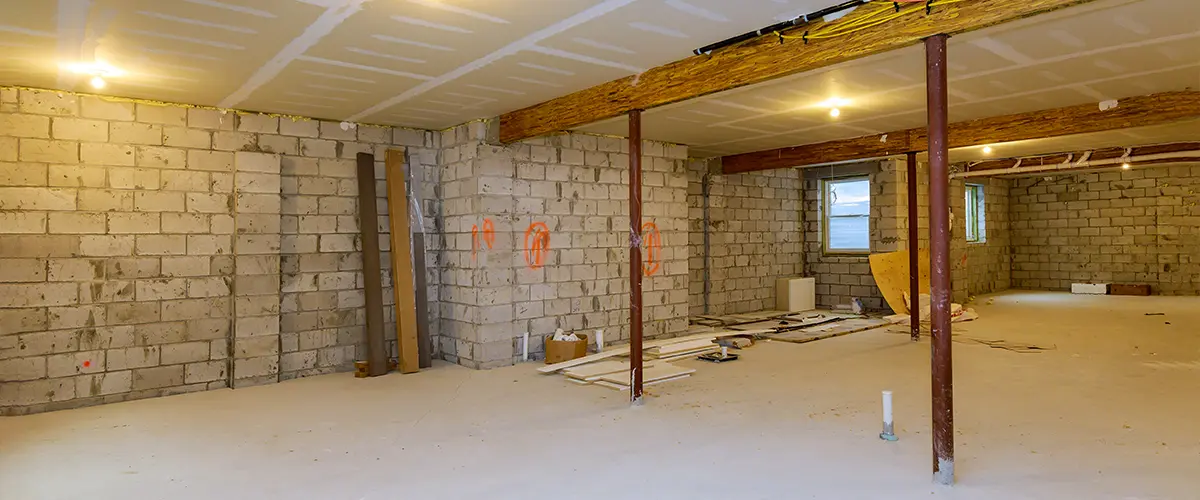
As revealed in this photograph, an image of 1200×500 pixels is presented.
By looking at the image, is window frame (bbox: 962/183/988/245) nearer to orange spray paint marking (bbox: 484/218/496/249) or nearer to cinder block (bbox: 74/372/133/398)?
orange spray paint marking (bbox: 484/218/496/249)

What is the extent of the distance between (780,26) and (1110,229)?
13.3 m

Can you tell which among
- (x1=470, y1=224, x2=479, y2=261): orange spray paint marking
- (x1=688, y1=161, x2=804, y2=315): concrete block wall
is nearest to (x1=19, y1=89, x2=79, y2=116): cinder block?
(x1=470, y1=224, x2=479, y2=261): orange spray paint marking

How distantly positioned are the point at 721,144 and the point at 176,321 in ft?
20.4

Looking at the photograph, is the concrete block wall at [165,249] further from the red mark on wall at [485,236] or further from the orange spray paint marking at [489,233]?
the orange spray paint marking at [489,233]

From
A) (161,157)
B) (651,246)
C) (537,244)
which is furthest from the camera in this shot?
(651,246)

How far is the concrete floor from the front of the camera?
3430 millimetres

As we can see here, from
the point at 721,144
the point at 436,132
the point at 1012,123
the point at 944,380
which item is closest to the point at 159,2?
the point at 436,132

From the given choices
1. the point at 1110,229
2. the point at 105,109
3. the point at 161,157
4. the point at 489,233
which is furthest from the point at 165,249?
the point at 1110,229

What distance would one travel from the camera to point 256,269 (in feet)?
19.5

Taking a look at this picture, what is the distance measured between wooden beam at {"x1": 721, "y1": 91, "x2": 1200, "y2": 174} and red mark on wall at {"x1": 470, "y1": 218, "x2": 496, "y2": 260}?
387 centimetres

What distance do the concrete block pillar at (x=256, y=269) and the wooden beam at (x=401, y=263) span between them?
39.2 inches

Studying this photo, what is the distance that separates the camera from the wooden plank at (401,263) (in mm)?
6473

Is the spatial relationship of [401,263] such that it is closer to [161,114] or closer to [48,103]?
[161,114]

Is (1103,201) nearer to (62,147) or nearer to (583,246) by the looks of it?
(583,246)
